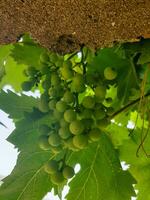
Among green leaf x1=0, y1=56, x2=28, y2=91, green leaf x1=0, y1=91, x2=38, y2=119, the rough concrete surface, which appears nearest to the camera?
the rough concrete surface

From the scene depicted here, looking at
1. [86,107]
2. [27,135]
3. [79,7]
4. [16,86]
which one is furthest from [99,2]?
[16,86]

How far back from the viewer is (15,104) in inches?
49.8

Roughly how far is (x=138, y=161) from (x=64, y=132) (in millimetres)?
395

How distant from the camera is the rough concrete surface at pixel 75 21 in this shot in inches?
26.9

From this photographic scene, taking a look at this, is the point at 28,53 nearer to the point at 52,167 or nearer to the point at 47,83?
the point at 47,83

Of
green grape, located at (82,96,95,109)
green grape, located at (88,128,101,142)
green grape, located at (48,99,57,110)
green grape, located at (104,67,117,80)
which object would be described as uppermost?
green grape, located at (104,67,117,80)

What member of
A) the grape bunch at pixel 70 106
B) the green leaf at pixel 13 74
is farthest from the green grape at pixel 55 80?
the green leaf at pixel 13 74

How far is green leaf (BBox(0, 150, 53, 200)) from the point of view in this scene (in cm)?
117

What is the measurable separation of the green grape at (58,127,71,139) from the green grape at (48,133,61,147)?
14mm

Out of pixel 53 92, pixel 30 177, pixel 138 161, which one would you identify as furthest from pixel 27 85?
pixel 138 161

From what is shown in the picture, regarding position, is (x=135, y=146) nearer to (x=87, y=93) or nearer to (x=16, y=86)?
(x=87, y=93)

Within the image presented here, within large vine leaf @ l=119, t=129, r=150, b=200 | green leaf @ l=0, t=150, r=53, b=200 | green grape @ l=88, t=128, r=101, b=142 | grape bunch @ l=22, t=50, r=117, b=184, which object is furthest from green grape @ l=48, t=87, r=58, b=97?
large vine leaf @ l=119, t=129, r=150, b=200

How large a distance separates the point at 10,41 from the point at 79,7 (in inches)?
7.1

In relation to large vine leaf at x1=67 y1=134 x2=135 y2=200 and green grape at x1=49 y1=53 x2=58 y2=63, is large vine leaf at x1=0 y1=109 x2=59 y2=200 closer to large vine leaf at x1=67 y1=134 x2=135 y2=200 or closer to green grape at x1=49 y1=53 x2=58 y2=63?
large vine leaf at x1=67 y1=134 x2=135 y2=200
